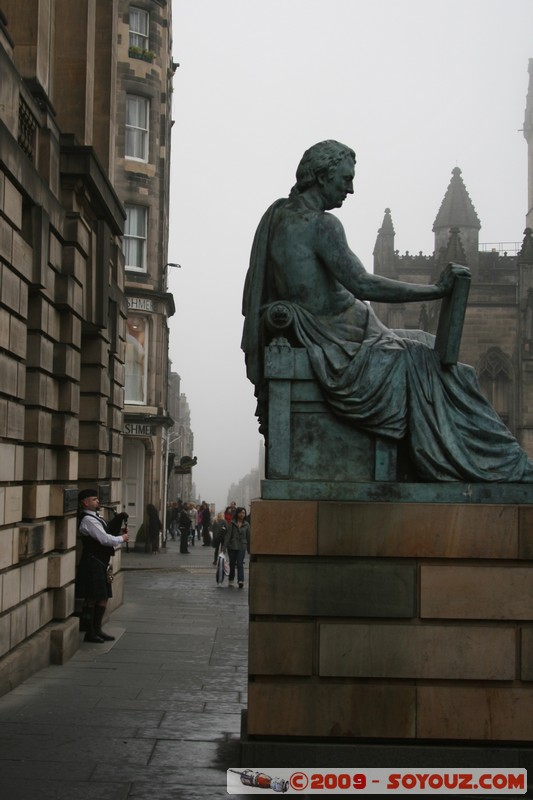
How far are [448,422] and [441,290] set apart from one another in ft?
2.76

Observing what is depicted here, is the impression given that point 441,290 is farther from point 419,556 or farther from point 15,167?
point 15,167

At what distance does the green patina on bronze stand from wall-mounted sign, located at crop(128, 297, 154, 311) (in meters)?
29.7

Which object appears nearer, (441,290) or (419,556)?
(419,556)

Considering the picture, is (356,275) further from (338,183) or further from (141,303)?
(141,303)

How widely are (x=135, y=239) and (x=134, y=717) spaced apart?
28.9 metres

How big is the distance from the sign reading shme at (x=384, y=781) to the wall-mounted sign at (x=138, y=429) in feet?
99.7

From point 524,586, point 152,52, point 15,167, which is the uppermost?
point 152,52

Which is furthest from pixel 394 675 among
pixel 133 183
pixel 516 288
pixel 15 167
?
pixel 516 288

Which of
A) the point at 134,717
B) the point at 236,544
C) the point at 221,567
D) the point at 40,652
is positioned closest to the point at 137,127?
the point at 236,544

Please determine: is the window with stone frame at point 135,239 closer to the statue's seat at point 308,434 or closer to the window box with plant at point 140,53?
the window box with plant at point 140,53

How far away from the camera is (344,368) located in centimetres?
673

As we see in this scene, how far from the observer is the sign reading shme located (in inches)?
243

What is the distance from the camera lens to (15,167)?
33.8ft

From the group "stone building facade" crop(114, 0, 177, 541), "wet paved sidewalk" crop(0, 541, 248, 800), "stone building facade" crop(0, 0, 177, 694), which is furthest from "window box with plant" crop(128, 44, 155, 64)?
"wet paved sidewalk" crop(0, 541, 248, 800)
